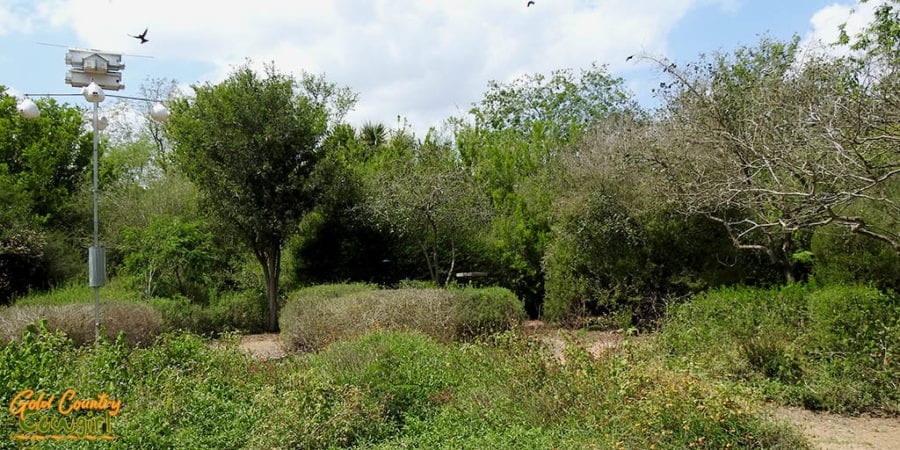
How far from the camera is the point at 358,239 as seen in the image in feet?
46.6

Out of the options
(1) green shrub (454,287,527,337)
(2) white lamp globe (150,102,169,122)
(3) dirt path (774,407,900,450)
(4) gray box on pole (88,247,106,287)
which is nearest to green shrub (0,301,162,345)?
(4) gray box on pole (88,247,106,287)

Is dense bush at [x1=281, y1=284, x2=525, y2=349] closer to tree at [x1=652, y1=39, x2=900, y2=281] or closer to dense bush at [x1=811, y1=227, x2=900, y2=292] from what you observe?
tree at [x1=652, y1=39, x2=900, y2=281]

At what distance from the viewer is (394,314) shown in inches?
373

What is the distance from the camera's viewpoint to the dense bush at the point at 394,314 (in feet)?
30.8

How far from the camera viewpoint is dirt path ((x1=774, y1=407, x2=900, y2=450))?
5406 mm

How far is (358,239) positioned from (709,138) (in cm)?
751

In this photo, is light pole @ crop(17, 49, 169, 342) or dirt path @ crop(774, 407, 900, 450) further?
light pole @ crop(17, 49, 169, 342)

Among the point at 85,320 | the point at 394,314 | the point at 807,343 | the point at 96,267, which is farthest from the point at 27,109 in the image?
the point at 807,343

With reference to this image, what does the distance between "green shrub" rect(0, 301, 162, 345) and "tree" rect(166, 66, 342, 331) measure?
9.49ft

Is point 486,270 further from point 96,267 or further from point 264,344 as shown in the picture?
point 96,267

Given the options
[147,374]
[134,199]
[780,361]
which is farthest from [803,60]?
[134,199]

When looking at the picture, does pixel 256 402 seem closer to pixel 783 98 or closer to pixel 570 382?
pixel 570 382

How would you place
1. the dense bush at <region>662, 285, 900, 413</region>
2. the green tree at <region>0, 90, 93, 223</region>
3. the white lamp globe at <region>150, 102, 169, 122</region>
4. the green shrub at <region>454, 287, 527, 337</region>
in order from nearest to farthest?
the dense bush at <region>662, 285, 900, 413</region>, the white lamp globe at <region>150, 102, 169, 122</region>, the green shrub at <region>454, 287, 527, 337</region>, the green tree at <region>0, 90, 93, 223</region>

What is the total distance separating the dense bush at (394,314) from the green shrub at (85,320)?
1959 mm
